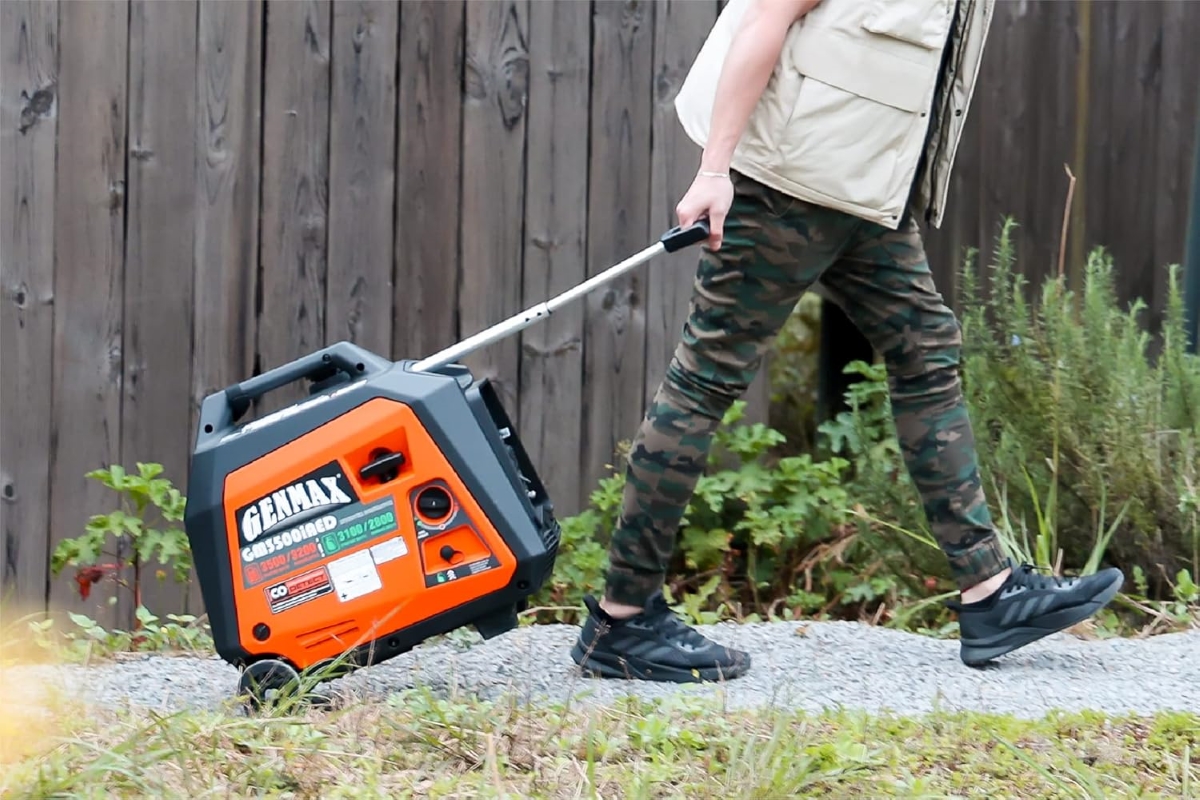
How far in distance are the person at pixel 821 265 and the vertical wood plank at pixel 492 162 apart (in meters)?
1.36

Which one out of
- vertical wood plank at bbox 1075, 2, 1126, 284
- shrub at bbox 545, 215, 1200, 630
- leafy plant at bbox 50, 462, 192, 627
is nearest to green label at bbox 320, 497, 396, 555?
leafy plant at bbox 50, 462, 192, 627

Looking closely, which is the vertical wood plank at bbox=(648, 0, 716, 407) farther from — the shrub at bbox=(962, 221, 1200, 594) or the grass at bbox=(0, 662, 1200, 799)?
the grass at bbox=(0, 662, 1200, 799)

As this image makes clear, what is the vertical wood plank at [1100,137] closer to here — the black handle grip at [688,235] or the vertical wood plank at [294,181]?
the vertical wood plank at [294,181]

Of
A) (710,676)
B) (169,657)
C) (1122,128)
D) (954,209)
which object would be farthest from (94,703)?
(1122,128)

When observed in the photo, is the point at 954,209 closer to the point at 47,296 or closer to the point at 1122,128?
the point at 1122,128

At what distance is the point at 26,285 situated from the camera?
4230mm

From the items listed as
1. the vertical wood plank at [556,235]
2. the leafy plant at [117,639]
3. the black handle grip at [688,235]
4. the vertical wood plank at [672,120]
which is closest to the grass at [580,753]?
the leafy plant at [117,639]

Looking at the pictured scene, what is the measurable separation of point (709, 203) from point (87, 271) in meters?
2.22

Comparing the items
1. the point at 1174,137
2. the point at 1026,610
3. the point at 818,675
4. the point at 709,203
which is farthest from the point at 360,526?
the point at 1174,137

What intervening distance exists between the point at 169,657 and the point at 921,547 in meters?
2.05

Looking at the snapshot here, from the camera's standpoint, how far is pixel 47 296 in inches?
167

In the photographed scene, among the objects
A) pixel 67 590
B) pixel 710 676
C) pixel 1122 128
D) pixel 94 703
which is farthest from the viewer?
pixel 1122 128

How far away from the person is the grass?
462mm

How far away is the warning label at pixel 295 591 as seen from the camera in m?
2.81
